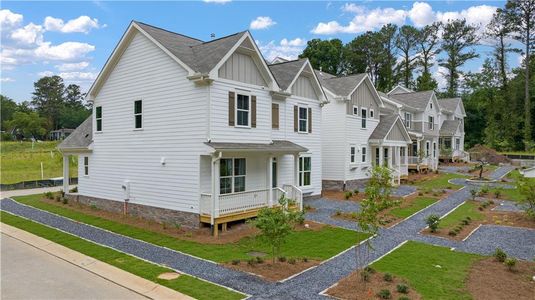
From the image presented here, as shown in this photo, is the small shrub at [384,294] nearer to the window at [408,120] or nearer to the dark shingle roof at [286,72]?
the dark shingle roof at [286,72]

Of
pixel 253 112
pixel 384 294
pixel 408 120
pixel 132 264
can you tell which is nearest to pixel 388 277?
pixel 384 294

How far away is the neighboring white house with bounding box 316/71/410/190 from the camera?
25.5 metres

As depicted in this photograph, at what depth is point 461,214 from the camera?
1806 centimetres

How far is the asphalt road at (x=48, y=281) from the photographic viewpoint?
877 centimetres

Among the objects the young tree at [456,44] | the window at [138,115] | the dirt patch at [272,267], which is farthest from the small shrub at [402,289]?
the young tree at [456,44]

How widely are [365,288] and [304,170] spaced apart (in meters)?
12.7

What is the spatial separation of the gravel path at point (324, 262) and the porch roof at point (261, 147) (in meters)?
3.47

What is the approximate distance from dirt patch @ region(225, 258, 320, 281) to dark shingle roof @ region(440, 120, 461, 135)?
40.3 m

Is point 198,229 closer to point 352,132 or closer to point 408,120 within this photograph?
point 352,132

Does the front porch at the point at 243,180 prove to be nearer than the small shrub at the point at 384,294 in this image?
No

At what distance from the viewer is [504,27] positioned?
5256 cm

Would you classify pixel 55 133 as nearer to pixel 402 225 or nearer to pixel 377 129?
pixel 377 129

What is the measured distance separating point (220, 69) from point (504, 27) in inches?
2133

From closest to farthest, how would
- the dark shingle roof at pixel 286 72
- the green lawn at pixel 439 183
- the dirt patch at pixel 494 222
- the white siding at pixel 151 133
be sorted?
the dirt patch at pixel 494 222 < the white siding at pixel 151 133 < the dark shingle roof at pixel 286 72 < the green lawn at pixel 439 183
